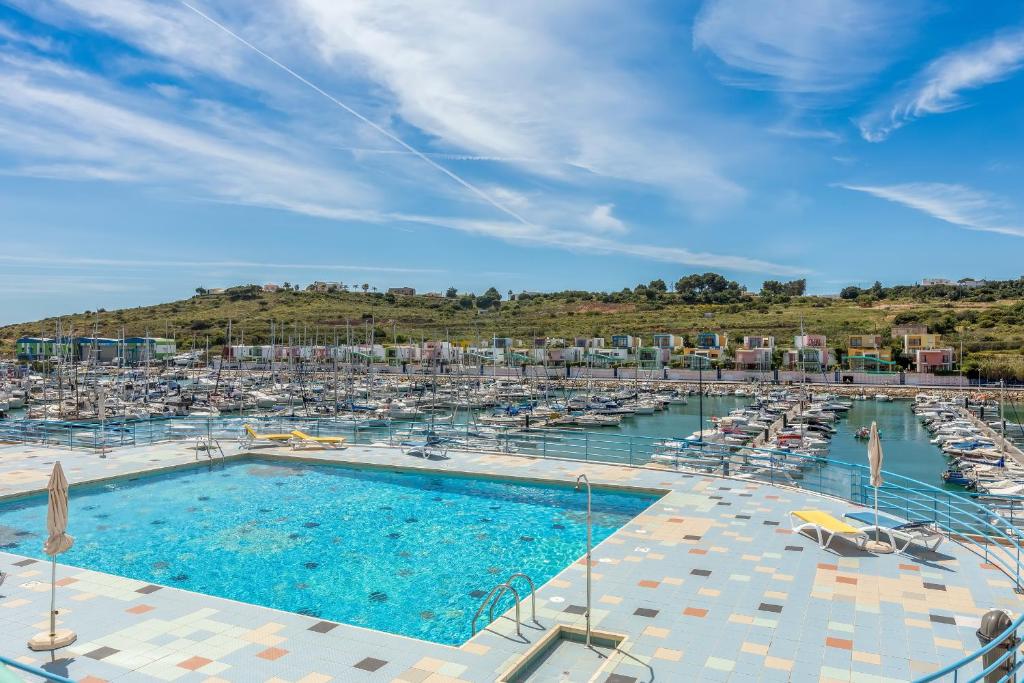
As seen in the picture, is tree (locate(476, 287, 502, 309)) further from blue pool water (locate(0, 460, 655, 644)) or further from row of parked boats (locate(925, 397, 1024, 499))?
blue pool water (locate(0, 460, 655, 644))

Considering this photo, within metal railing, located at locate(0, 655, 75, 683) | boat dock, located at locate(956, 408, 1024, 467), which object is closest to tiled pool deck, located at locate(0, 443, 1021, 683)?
metal railing, located at locate(0, 655, 75, 683)

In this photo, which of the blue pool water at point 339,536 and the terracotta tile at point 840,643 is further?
the blue pool water at point 339,536

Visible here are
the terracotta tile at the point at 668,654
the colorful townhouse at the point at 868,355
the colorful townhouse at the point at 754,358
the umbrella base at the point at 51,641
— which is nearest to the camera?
the terracotta tile at the point at 668,654

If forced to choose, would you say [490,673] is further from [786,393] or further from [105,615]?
[786,393]

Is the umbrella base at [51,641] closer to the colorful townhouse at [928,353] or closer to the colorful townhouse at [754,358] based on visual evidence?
the colorful townhouse at [754,358]

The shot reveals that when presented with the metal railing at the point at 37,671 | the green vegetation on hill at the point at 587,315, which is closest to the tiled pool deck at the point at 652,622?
the metal railing at the point at 37,671

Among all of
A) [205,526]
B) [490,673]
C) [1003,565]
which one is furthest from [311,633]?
[1003,565]

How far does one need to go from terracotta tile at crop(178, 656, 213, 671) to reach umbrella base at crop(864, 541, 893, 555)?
8.41 m

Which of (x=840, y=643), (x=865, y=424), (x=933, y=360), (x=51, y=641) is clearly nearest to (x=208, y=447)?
(x=51, y=641)

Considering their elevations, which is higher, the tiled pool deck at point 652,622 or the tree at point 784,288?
the tree at point 784,288

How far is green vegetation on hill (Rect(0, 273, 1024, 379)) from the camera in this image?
90.1 metres

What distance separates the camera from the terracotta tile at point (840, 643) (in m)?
6.71

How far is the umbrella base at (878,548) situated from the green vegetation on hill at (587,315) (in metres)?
73.9

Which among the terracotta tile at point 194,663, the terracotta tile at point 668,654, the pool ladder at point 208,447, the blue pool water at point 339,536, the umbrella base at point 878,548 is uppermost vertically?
the umbrella base at point 878,548
